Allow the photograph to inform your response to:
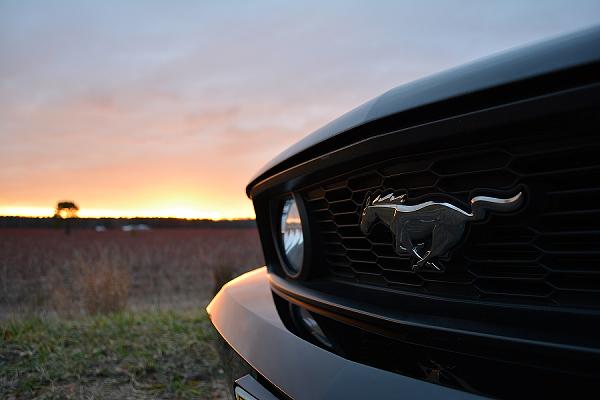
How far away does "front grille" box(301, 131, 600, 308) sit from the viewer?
705 millimetres

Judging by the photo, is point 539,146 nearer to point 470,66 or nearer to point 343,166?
point 470,66

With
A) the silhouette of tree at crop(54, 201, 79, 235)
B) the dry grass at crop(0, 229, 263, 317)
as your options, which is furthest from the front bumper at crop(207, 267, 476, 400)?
the silhouette of tree at crop(54, 201, 79, 235)

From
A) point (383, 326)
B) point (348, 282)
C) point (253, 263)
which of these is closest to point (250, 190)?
point (348, 282)

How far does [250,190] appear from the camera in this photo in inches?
68.2

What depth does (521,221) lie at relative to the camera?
2.46ft

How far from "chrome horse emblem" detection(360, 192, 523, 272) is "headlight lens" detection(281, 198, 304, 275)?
482 mm

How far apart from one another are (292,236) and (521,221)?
2.80 ft

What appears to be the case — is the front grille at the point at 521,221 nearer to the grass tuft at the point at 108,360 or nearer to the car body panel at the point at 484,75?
the car body panel at the point at 484,75

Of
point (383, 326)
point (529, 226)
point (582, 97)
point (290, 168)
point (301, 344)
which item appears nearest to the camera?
point (582, 97)

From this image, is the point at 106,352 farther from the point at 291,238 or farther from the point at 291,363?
the point at 291,363

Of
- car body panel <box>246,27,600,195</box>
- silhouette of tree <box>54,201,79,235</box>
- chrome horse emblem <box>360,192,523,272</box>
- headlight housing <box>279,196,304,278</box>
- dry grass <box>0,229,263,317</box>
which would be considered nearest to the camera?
car body panel <box>246,27,600,195</box>

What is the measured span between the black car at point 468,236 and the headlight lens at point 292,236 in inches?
11.2

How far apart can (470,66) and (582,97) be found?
200mm

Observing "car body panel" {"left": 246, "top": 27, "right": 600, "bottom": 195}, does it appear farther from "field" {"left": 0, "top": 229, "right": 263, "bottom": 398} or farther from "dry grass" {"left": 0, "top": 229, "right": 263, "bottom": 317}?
"dry grass" {"left": 0, "top": 229, "right": 263, "bottom": 317}
